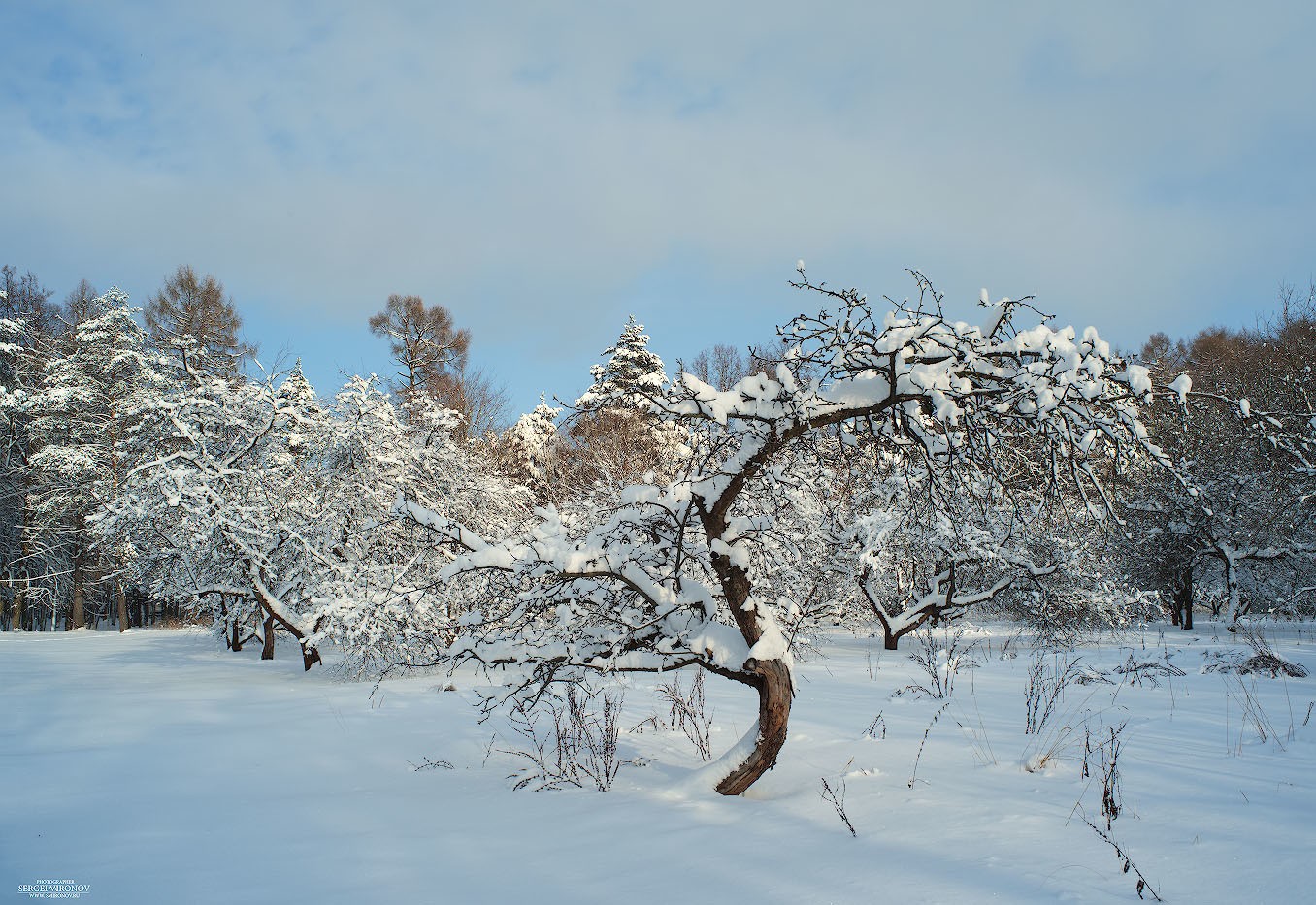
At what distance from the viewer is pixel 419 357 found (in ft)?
90.1

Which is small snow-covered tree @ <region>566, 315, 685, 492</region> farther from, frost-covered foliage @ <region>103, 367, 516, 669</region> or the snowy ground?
frost-covered foliage @ <region>103, 367, 516, 669</region>

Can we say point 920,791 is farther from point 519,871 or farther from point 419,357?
point 419,357

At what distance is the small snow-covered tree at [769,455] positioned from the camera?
3.46 m

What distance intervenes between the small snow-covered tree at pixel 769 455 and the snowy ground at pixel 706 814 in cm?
80

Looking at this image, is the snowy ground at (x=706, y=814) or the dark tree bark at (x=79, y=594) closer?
the snowy ground at (x=706, y=814)

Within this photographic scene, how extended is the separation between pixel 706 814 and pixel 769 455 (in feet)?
6.68

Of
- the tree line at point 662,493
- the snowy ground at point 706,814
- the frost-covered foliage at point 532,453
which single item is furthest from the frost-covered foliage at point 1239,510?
the frost-covered foliage at point 532,453

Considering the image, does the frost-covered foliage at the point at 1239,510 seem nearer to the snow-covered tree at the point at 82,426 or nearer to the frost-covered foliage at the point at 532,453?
the frost-covered foliage at the point at 532,453

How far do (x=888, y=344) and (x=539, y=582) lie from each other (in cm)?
248

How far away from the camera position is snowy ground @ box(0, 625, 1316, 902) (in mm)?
2900

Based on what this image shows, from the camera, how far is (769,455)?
4.05m

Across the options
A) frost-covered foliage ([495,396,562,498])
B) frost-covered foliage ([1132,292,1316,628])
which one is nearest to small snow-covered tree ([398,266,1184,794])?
frost-covered foliage ([1132,292,1316,628])

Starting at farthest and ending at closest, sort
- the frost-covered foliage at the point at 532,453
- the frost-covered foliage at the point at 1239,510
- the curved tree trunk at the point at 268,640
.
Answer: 1. the frost-covered foliage at the point at 532,453
2. the curved tree trunk at the point at 268,640
3. the frost-covered foliage at the point at 1239,510

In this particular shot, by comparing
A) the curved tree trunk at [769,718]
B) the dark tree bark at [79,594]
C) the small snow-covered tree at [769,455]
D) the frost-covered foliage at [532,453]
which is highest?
the frost-covered foliage at [532,453]
